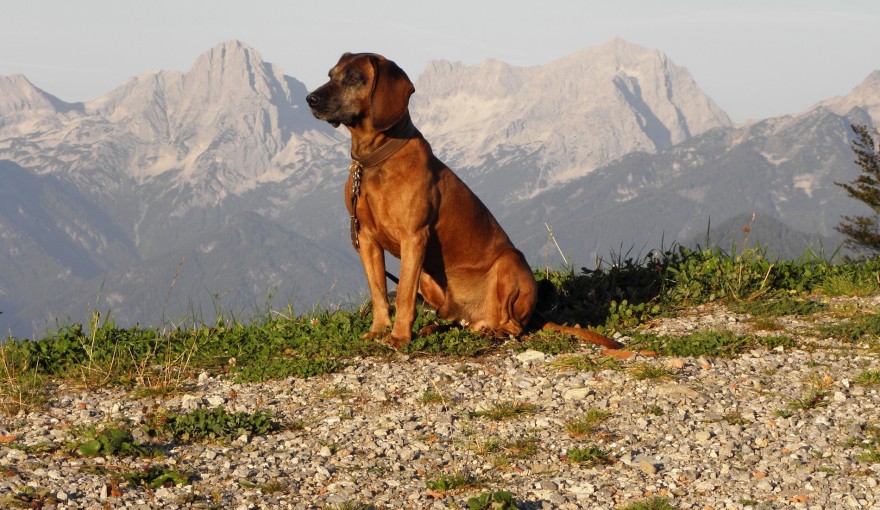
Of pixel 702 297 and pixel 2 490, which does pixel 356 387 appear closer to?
pixel 2 490

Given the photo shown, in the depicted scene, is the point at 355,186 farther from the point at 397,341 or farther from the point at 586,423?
the point at 586,423

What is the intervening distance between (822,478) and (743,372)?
7.76 feet

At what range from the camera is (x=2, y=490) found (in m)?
5.03

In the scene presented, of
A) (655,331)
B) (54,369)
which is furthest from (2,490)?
(655,331)

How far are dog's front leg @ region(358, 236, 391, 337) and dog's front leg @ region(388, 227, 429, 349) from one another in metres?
0.32

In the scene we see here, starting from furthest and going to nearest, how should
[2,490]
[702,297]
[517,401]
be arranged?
[702,297] → [517,401] → [2,490]

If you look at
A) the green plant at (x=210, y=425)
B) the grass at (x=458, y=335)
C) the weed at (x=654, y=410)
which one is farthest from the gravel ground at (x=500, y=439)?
the grass at (x=458, y=335)

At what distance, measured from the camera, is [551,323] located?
29.8 feet

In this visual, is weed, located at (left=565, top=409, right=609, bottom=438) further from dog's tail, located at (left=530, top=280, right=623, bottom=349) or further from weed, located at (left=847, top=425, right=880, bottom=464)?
dog's tail, located at (left=530, top=280, right=623, bottom=349)

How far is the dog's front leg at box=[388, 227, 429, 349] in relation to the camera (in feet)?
27.3

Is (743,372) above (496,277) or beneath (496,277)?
beneath

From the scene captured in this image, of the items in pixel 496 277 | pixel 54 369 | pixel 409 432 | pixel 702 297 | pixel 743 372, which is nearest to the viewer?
pixel 409 432

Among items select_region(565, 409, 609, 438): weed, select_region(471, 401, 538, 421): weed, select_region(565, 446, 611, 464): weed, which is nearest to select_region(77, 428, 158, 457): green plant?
select_region(471, 401, 538, 421): weed

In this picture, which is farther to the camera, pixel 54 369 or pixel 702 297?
pixel 702 297
